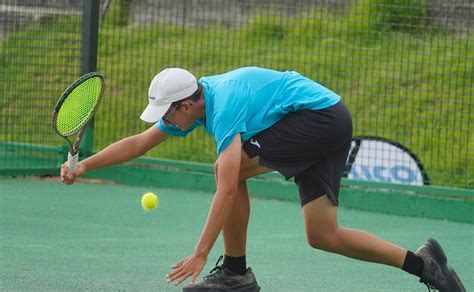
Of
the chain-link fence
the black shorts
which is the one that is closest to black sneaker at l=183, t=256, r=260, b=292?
the black shorts

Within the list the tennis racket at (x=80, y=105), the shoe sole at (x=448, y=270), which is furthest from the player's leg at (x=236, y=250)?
the shoe sole at (x=448, y=270)

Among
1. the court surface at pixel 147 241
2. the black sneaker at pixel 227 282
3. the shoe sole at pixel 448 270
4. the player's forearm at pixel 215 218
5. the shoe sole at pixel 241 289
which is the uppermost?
the player's forearm at pixel 215 218

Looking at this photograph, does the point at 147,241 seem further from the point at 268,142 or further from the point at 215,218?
the point at 215,218

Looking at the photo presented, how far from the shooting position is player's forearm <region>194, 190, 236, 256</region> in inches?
175

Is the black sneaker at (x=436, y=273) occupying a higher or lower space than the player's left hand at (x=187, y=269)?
lower

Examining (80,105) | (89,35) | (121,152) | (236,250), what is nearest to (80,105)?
(80,105)

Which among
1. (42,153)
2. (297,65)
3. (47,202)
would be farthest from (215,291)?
(297,65)

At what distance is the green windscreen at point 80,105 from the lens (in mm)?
5102

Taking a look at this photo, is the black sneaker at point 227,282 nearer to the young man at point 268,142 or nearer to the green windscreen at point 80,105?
the young man at point 268,142

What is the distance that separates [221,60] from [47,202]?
11.0 feet

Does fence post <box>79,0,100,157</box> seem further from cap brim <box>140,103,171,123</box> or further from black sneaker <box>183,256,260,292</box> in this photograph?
cap brim <box>140,103,171,123</box>

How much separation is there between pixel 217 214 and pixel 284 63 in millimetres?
6248

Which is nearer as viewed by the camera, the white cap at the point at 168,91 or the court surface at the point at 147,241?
the white cap at the point at 168,91

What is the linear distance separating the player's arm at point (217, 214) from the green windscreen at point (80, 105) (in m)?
0.92
